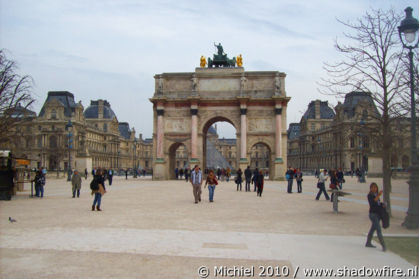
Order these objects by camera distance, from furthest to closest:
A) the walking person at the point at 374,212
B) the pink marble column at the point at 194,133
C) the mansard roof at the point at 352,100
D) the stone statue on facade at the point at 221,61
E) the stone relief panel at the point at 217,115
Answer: the stone statue on facade at the point at 221,61, the stone relief panel at the point at 217,115, the pink marble column at the point at 194,133, the mansard roof at the point at 352,100, the walking person at the point at 374,212

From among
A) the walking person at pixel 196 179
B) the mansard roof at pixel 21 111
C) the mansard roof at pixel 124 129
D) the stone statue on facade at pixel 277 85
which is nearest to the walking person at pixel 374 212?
the walking person at pixel 196 179

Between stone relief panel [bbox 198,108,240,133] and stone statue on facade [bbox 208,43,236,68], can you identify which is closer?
stone relief panel [bbox 198,108,240,133]

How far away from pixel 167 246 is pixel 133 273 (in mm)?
1965

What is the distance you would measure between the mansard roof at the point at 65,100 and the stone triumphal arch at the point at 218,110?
5234cm

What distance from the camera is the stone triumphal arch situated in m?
45.6

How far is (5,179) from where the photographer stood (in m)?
18.9

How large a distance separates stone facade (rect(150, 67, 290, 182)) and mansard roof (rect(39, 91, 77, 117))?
5235 cm

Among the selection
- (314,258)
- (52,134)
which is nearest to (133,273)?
(314,258)

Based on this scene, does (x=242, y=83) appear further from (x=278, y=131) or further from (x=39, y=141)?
(x=39, y=141)

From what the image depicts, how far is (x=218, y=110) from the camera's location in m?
46.8

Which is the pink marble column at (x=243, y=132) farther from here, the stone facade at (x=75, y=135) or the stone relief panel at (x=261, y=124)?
the stone facade at (x=75, y=135)

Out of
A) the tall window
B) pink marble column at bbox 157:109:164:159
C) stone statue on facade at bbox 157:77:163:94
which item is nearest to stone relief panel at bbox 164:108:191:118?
pink marble column at bbox 157:109:164:159

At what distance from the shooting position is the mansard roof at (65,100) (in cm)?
9250

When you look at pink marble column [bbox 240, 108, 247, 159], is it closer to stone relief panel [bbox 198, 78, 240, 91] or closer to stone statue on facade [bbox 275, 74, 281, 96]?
stone relief panel [bbox 198, 78, 240, 91]
